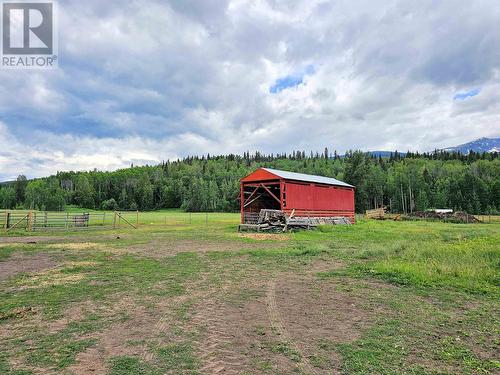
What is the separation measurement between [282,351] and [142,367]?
6.26 feet

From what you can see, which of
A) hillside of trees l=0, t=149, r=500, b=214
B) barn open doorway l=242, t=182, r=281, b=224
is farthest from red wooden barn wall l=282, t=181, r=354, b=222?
hillside of trees l=0, t=149, r=500, b=214

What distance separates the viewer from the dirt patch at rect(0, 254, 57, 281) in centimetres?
1029

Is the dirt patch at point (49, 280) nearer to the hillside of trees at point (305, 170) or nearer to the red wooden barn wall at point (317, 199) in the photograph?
the red wooden barn wall at point (317, 199)

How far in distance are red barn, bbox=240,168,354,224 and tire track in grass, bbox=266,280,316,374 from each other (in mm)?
19980

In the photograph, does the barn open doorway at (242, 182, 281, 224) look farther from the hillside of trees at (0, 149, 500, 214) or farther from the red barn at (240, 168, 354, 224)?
the hillside of trees at (0, 149, 500, 214)

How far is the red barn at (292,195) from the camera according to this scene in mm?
28259

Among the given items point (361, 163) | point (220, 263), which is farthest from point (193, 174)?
point (220, 263)

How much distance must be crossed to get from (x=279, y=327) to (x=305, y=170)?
129802 mm

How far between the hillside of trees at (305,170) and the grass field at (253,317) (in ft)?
196

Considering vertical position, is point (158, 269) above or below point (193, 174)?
below

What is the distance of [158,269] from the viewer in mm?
10695

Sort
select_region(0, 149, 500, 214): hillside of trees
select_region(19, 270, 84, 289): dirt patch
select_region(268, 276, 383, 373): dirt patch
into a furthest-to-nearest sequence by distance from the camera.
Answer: select_region(0, 149, 500, 214): hillside of trees → select_region(19, 270, 84, 289): dirt patch → select_region(268, 276, 383, 373): dirt patch

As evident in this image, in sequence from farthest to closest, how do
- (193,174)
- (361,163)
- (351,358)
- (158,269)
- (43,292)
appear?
(193,174), (361,163), (158,269), (43,292), (351,358)

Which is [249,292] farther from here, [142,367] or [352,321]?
[142,367]
